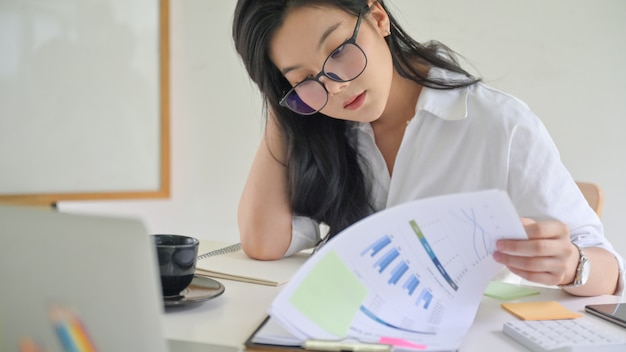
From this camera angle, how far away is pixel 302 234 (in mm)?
1170

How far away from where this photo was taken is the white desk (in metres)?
0.62

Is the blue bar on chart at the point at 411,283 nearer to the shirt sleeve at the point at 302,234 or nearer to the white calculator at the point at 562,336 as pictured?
the white calculator at the point at 562,336

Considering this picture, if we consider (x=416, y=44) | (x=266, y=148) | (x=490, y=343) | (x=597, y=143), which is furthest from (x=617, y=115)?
(x=490, y=343)

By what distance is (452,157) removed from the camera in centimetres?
113

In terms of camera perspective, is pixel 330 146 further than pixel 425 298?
Yes

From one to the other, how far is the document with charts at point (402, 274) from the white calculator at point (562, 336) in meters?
0.06

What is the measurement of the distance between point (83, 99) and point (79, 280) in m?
1.95

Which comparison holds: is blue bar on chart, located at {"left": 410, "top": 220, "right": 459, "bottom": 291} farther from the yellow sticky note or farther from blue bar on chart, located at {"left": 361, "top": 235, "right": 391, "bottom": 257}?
the yellow sticky note

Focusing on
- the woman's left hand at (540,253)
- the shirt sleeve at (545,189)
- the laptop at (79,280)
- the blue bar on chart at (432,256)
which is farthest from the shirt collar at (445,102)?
the laptop at (79,280)

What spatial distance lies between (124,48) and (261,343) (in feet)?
6.18

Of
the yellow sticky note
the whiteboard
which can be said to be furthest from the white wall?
the yellow sticky note

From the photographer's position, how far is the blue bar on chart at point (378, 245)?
0.58 m

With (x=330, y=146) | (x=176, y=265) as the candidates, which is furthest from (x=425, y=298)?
(x=330, y=146)

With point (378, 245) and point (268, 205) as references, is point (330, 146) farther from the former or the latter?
point (378, 245)
